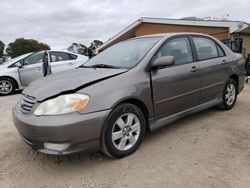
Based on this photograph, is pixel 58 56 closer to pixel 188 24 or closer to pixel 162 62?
pixel 162 62

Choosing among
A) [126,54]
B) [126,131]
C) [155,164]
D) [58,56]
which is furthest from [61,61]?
[155,164]

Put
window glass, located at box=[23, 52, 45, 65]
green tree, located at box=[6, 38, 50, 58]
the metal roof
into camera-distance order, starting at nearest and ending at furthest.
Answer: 1. window glass, located at box=[23, 52, 45, 65]
2. the metal roof
3. green tree, located at box=[6, 38, 50, 58]

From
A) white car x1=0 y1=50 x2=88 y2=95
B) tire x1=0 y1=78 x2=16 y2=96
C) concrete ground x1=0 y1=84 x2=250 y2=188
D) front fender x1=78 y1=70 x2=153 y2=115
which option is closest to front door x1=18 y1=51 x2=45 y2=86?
white car x1=0 y1=50 x2=88 y2=95

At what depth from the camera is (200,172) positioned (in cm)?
257

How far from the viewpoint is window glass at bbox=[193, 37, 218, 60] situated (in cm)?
404

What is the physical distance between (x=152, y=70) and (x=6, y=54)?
5995 centimetres

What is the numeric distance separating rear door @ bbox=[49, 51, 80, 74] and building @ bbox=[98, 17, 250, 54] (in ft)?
22.7

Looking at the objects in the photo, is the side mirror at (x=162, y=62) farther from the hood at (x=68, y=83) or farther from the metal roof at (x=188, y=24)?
the metal roof at (x=188, y=24)

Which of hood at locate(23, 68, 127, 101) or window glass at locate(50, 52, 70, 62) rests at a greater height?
window glass at locate(50, 52, 70, 62)

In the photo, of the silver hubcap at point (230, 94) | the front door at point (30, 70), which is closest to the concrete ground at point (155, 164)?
the silver hubcap at point (230, 94)

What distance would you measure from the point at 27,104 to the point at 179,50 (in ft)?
7.54

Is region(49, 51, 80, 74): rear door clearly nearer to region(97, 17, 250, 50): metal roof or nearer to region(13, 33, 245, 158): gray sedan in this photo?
region(13, 33, 245, 158): gray sedan

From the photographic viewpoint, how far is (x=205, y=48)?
422 cm

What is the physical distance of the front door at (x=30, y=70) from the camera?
26.2 feet
